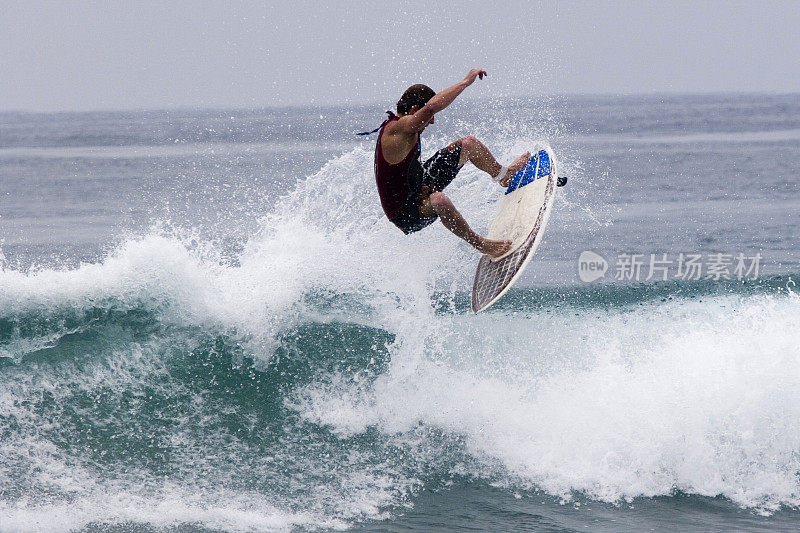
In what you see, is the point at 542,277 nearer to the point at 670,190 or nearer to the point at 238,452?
the point at 238,452

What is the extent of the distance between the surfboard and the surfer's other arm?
1245 millimetres

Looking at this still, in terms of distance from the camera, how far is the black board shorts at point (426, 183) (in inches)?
270

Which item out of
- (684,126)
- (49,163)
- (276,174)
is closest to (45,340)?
(276,174)

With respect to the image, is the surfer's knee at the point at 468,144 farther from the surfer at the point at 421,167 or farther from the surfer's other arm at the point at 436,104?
the surfer's other arm at the point at 436,104

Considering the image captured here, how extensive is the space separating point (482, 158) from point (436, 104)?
1233 mm

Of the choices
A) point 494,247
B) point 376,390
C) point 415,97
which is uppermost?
point 415,97

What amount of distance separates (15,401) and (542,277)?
649cm

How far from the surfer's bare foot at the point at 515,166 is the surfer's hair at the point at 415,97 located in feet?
4.52

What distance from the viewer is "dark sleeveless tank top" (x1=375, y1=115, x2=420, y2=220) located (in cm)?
664

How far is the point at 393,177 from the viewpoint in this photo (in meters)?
6.70

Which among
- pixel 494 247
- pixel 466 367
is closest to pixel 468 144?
pixel 494 247

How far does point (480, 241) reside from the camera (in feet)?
22.9
